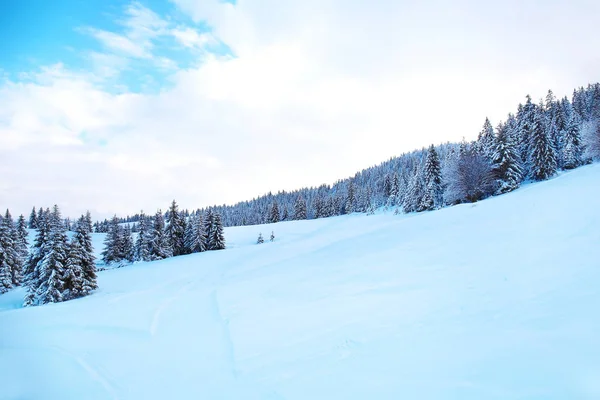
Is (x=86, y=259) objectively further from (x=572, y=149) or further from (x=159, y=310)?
(x=572, y=149)

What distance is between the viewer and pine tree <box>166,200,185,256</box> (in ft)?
150

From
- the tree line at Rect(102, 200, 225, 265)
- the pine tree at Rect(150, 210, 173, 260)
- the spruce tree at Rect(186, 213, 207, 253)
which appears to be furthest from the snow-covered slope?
the spruce tree at Rect(186, 213, 207, 253)

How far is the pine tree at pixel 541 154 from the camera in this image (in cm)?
4038

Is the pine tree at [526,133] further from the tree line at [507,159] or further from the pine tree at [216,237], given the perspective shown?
the pine tree at [216,237]

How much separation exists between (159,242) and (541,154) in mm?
57831

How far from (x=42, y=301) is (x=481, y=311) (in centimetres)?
3252

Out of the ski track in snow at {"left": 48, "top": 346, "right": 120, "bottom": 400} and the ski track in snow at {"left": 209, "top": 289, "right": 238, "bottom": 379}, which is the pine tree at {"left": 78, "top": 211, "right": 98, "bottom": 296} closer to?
the ski track in snow at {"left": 209, "top": 289, "right": 238, "bottom": 379}

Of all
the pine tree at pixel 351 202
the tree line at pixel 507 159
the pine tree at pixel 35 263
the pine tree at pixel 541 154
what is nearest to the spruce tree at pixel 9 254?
the pine tree at pixel 35 263

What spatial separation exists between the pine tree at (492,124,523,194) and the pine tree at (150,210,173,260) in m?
48.9

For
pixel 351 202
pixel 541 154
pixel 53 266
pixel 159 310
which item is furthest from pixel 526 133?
pixel 53 266

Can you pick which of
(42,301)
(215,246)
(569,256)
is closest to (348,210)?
(215,246)

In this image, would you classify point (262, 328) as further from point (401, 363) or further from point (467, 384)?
point (467, 384)

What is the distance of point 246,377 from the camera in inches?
238

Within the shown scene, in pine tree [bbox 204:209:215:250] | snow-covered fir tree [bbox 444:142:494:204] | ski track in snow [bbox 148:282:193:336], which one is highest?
snow-covered fir tree [bbox 444:142:494:204]
